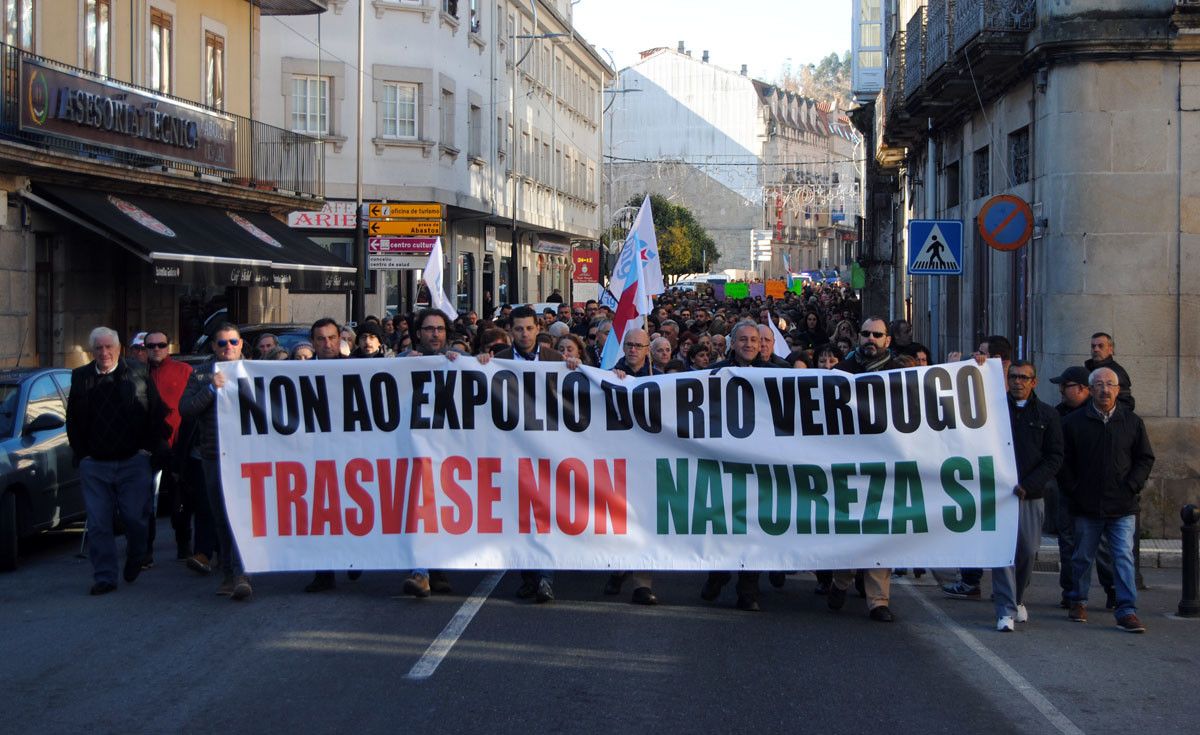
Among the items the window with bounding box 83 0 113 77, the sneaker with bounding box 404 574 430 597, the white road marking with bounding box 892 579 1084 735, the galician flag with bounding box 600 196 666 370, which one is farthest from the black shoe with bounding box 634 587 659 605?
the window with bounding box 83 0 113 77

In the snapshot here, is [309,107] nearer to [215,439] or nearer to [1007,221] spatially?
[1007,221]

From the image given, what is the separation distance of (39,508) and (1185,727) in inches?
331

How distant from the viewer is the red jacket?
37.0 feet

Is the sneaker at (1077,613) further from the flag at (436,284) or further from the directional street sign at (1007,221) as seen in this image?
the flag at (436,284)

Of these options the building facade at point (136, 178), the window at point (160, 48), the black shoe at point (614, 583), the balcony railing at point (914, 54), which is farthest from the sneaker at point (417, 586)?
the window at point (160, 48)

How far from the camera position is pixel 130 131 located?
2102 cm

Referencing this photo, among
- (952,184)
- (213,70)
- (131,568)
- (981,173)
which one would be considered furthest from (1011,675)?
(213,70)

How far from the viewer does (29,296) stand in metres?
19.6

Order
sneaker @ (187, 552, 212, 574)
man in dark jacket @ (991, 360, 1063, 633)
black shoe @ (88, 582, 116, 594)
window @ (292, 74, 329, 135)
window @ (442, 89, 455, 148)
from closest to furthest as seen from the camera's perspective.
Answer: man in dark jacket @ (991, 360, 1063, 633)
black shoe @ (88, 582, 116, 594)
sneaker @ (187, 552, 212, 574)
window @ (292, 74, 329, 135)
window @ (442, 89, 455, 148)

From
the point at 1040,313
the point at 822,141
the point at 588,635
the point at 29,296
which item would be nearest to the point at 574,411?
the point at 588,635

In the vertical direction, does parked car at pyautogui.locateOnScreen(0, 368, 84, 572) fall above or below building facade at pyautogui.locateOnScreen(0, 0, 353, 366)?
below

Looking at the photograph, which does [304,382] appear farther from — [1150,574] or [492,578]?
[1150,574]

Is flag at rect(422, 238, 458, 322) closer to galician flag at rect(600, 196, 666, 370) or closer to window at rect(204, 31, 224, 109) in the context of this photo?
galician flag at rect(600, 196, 666, 370)

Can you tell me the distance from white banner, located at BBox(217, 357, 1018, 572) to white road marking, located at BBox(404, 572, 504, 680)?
1.11 ft
